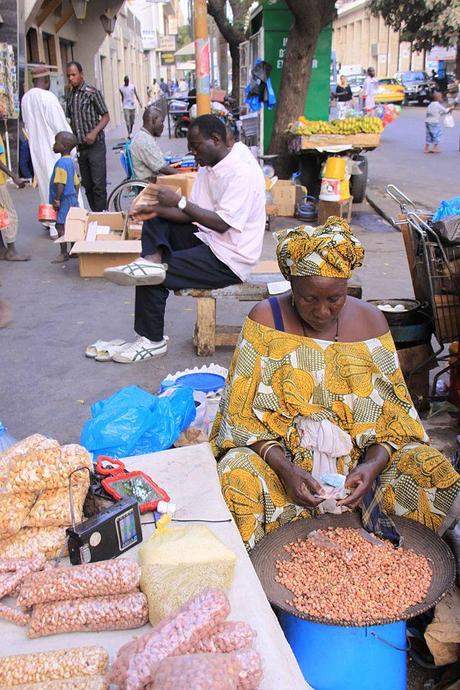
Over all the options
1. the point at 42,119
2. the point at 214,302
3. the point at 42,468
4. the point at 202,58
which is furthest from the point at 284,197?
the point at 42,468

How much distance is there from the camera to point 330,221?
2.58 metres

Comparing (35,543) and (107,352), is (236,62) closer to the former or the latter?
(107,352)

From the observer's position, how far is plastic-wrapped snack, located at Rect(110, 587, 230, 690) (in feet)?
4.43

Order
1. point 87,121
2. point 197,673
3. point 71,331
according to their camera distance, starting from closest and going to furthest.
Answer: point 197,673 → point 71,331 → point 87,121

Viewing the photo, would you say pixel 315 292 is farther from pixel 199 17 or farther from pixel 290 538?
pixel 199 17

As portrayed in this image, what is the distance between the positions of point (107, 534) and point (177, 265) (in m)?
2.95

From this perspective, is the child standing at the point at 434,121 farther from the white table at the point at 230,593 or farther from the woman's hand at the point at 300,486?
the white table at the point at 230,593

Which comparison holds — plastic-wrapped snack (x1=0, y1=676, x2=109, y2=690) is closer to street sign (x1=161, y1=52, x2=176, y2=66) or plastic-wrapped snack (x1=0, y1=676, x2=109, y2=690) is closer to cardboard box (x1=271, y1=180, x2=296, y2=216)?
cardboard box (x1=271, y1=180, x2=296, y2=216)

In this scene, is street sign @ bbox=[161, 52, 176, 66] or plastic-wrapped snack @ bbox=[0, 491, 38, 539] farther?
street sign @ bbox=[161, 52, 176, 66]

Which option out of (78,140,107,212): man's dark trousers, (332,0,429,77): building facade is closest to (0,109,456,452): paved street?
(78,140,107,212): man's dark trousers

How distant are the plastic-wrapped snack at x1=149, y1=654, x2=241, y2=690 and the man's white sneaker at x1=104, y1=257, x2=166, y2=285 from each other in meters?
3.36

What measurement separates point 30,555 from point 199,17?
6.25 m

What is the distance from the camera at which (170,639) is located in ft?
4.60

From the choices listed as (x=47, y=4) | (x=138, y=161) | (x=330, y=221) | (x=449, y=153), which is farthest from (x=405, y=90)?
(x=330, y=221)
